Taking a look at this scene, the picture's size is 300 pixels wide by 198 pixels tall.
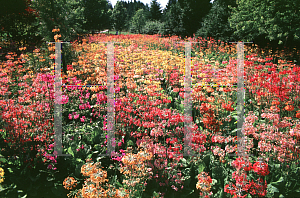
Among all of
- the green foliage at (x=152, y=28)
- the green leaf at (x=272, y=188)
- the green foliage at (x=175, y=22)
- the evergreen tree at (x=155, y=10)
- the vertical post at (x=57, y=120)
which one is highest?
the evergreen tree at (x=155, y=10)

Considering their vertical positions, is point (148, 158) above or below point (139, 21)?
below

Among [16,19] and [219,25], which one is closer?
[16,19]

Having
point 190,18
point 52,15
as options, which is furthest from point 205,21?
point 52,15

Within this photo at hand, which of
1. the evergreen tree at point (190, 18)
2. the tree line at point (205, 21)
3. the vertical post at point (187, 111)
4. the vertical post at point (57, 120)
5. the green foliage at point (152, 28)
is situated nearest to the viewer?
the vertical post at point (187, 111)

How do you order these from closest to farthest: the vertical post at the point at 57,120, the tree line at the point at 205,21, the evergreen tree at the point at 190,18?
the vertical post at the point at 57,120 → the tree line at the point at 205,21 → the evergreen tree at the point at 190,18

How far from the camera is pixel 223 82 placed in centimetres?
580

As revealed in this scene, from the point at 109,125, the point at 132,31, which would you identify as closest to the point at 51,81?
the point at 109,125

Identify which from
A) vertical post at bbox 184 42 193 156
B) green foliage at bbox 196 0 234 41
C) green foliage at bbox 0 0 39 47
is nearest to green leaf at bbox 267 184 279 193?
vertical post at bbox 184 42 193 156

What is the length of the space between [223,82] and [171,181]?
3.54 metres

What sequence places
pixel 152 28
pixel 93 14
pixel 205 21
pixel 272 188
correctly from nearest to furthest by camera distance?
pixel 272 188, pixel 205 21, pixel 93 14, pixel 152 28

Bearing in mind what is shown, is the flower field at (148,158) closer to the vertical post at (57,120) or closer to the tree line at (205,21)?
the vertical post at (57,120)

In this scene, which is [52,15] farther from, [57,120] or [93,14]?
[93,14]

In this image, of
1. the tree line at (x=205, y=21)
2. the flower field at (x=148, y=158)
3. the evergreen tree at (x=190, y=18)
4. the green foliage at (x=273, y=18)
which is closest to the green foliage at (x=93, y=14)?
the tree line at (x=205, y=21)

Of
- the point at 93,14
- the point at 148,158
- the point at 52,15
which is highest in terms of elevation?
the point at 93,14
